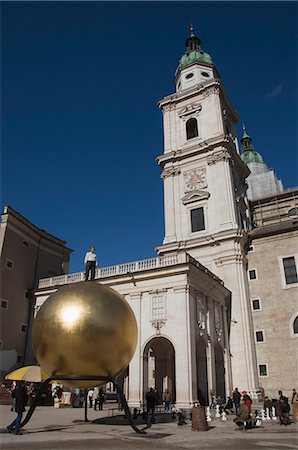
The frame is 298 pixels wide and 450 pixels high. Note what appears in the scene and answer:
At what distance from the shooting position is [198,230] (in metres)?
36.1

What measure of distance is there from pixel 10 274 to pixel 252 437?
87.5 feet

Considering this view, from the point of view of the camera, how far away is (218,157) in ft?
123

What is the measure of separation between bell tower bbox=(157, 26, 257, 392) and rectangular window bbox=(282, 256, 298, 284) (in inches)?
140

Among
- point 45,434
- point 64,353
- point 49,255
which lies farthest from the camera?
point 49,255

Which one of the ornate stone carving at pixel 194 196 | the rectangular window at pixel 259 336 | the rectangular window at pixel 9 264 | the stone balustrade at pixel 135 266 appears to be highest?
the ornate stone carving at pixel 194 196

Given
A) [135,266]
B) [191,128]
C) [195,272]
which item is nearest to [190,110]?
[191,128]

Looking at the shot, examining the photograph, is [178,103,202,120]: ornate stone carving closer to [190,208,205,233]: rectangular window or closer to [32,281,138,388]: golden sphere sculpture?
[190,208,205,233]: rectangular window

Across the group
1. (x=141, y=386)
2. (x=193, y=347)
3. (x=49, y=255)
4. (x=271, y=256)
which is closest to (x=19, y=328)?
(x=49, y=255)

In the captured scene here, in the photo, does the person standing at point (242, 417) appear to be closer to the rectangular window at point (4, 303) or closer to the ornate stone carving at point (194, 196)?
the rectangular window at point (4, 303)

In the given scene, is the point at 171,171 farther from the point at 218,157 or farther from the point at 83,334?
the point at 83,334

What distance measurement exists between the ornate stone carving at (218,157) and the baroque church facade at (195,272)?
10cm

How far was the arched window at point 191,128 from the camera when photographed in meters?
42.3

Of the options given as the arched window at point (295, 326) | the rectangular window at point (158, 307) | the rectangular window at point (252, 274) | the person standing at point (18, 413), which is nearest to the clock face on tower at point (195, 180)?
the rectangular window at point (252, 274)

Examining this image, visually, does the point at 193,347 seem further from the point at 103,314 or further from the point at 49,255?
the point at 49,255
